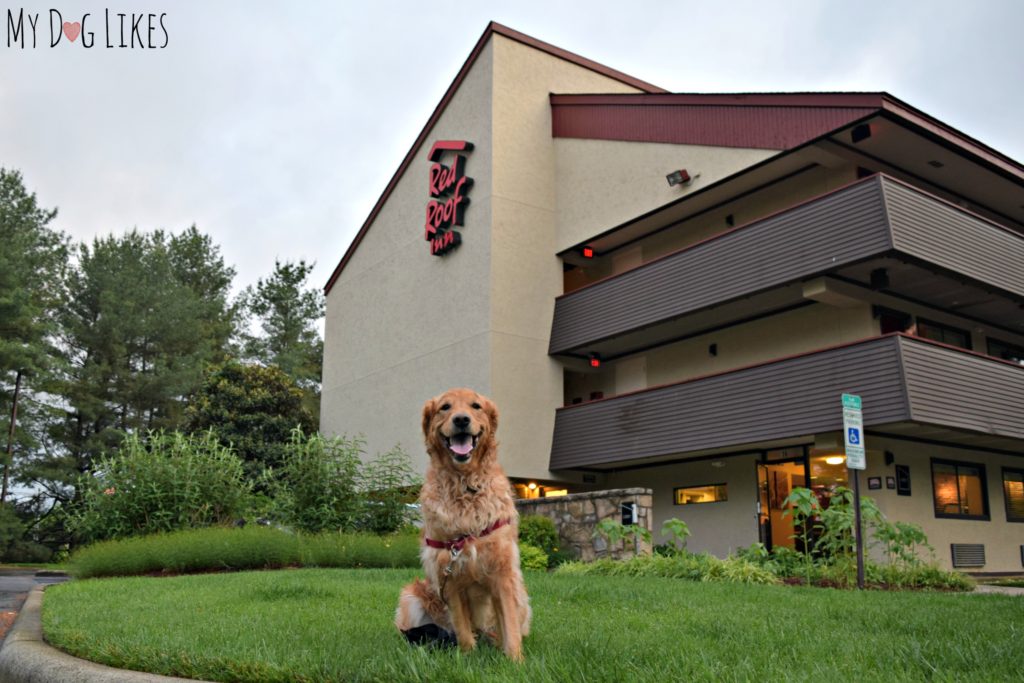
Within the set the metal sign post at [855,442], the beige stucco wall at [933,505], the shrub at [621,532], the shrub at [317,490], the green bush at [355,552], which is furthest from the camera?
the beige stucco wall at [933,505]

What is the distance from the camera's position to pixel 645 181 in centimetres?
2105

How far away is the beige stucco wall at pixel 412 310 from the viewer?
73.8 feet

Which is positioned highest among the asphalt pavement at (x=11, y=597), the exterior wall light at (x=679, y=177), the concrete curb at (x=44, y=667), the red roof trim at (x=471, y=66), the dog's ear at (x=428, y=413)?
the red roof trim at (x=471, y=66)

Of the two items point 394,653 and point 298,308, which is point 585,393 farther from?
point 298,308

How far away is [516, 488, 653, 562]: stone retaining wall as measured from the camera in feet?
A: 46.0

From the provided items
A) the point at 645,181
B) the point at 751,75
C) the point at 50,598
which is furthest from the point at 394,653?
the point at 751,75

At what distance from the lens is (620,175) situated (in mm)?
21703

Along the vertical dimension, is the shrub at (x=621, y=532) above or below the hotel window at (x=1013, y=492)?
below

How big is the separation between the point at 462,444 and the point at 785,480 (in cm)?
1674

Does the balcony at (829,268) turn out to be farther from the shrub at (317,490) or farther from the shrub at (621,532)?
the shrub at (317,490)

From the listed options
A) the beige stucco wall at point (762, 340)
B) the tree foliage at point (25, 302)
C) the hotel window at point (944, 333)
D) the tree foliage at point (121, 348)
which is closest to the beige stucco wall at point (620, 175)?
the beige stucco wall at point (762, 340)

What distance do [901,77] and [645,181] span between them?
81534 mm

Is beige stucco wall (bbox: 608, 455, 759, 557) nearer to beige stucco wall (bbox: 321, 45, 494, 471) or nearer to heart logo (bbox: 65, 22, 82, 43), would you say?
beige stucco wall (bbox: 321, 45, 494, 471)

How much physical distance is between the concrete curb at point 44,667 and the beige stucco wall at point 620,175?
16515 millimetres
